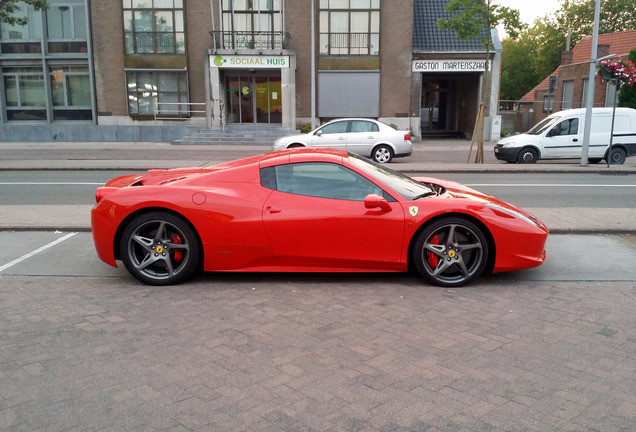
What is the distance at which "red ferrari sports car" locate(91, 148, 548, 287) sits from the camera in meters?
5.32

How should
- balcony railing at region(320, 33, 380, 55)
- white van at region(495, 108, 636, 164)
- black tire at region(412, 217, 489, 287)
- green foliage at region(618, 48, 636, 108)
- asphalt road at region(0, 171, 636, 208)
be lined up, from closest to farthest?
1. black tire at region(412, 217, 489, 287)
2. asphalt road at region(0, 171, 636, 208)
3. white van at region(495, 108, 636, 164)
4. green foliage at region(618, 48, 636, 108)
5. balcony railing at region(320, 33, 380, 55)

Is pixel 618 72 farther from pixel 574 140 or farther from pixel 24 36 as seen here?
pixel 24 36

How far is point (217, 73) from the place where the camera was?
29.5 meters

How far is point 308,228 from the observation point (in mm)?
5305

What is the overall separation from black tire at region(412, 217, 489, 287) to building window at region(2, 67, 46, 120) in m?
31.1

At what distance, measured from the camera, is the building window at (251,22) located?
1199 inches

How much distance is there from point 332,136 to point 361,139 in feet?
3.23

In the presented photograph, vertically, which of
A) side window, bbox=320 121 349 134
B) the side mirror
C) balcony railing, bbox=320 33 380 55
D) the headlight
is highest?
balcony railing, bbox=320 33 380 55

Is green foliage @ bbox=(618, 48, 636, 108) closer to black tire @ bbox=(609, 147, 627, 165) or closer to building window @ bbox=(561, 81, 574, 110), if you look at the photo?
building window @ bbox=(561, 81, 574, 110)

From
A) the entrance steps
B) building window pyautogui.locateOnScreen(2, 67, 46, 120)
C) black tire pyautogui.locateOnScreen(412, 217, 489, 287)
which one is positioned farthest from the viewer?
building window pyautogui.locateOnScreen(2, 67, 46, 120)

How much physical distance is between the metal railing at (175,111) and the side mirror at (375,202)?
87.8 feet

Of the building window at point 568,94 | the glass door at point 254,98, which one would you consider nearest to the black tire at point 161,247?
the glass door at point 254,98

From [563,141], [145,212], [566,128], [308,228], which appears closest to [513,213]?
[308,228]

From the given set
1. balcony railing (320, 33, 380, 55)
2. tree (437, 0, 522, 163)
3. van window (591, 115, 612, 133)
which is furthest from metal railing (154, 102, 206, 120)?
van window (591, 115, 612, 133)
